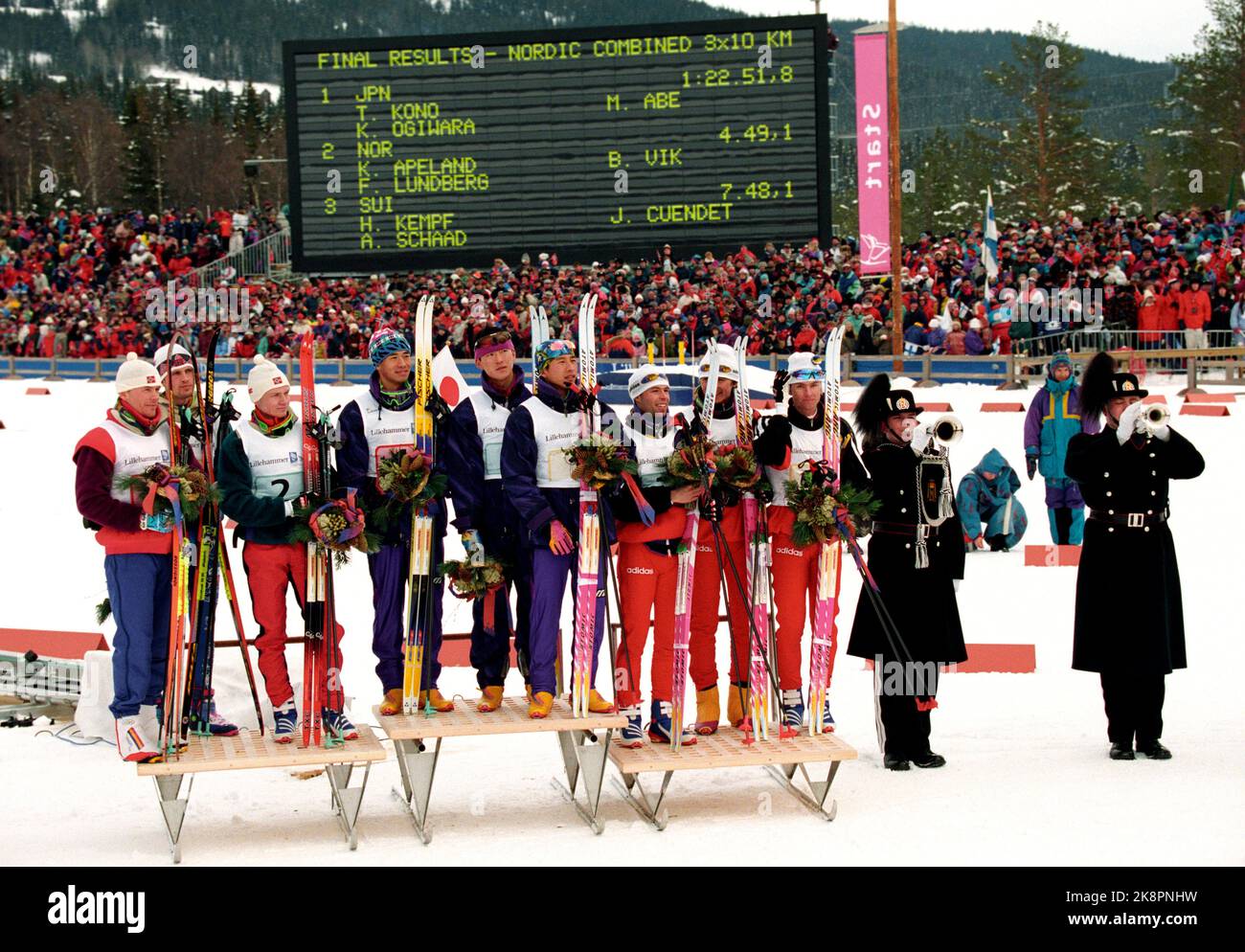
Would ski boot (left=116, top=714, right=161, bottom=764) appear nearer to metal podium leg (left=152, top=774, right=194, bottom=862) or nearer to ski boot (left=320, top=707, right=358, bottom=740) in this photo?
metal podium leg (left=152, top=774, right=194, bottom=862)

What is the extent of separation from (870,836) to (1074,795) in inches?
43.3

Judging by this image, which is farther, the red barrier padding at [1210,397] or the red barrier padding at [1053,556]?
the red barrier padding at [1210,397]

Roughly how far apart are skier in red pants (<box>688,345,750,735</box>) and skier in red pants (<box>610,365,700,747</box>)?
205 mm

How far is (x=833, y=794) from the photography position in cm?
763

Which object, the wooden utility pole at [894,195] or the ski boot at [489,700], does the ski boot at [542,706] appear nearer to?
the ski boot at [489,700]

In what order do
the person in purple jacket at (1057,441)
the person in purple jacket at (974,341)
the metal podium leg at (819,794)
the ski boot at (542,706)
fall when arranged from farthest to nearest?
the person in purple jacket at (974,341) < the person in purple jacket at (1057,441) < the ski boot at (542,706) < the metal podium leg at (819,794)

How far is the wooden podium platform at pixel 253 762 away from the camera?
6.77m

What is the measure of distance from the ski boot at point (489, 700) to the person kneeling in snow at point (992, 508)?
7.17 m

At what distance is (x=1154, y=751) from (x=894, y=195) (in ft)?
75.4

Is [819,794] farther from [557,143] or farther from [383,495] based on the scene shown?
[557,143]

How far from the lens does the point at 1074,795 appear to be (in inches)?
292

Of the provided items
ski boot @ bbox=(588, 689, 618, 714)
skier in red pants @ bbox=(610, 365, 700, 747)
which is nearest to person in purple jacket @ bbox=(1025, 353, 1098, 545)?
skier in red pants @ bbox=(610, 365, 700, 747)

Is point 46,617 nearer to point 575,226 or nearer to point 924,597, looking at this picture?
point 924,597

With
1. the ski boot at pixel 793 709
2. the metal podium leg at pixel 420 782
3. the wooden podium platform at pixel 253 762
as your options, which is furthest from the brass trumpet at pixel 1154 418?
the wooden podium platform at pixel 253 762
